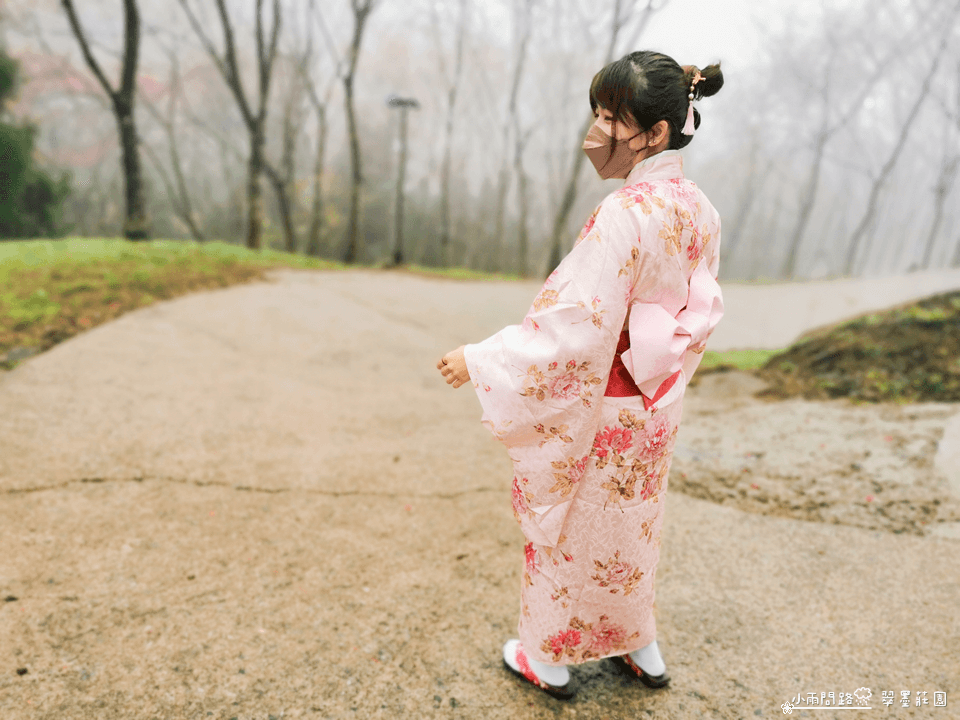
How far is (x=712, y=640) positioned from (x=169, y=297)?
609 centimetres

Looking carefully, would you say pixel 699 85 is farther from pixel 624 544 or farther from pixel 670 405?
pixel 624 544

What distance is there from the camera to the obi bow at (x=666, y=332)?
4.50 feet

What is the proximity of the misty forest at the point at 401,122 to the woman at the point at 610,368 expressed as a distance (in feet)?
36.1

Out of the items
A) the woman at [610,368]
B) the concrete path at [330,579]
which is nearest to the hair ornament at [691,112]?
the woman at [610,368]

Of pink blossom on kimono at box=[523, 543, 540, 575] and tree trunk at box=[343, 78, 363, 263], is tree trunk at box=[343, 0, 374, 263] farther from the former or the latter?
pink blossom on kimono at box=[523, 543, 540, 575]

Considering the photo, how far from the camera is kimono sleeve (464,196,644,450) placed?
1.34 meters

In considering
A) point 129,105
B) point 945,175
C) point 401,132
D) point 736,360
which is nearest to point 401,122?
point 401,132

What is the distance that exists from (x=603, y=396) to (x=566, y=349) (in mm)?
194

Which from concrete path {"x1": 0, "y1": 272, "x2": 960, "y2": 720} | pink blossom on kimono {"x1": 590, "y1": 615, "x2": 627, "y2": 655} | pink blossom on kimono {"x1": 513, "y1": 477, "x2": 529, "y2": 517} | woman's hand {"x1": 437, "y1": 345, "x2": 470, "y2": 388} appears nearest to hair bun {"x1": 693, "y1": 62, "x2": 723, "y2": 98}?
woman's hand {"x1": 437, "y1": 345, "x2": 470, "y2": 388}

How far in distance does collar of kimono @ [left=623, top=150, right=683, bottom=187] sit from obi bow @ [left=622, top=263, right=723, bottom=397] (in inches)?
10.6

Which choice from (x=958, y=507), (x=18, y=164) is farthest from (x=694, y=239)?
(x=18, y=164)

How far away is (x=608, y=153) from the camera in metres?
1.49

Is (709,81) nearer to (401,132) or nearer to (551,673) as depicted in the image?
(551,673)

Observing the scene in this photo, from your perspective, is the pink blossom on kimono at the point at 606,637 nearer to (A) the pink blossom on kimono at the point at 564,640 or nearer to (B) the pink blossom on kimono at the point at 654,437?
(A) the pink blossom on kimono at the point at 564,640
